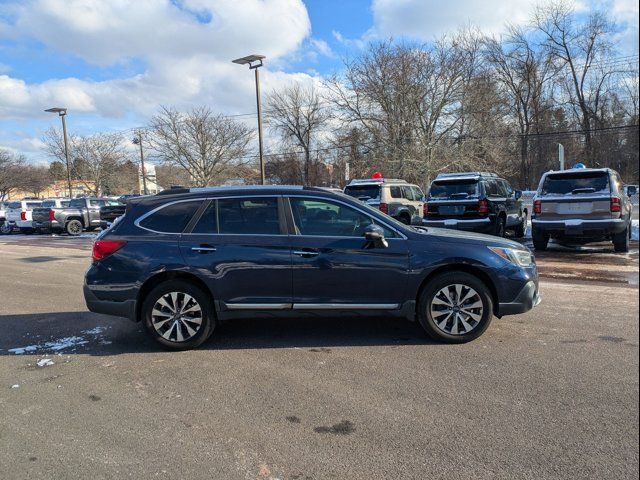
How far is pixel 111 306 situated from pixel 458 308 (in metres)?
3.55

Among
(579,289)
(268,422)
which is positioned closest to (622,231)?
(579,289)

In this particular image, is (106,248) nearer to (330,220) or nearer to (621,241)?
(330,220)

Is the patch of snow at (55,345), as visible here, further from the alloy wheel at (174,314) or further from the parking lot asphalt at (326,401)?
the alloy wheel at (174,314)

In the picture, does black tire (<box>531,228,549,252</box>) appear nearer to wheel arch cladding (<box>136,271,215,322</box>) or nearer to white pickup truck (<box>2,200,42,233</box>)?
wheel arch cladding (<box>136,271,215,322</box>)

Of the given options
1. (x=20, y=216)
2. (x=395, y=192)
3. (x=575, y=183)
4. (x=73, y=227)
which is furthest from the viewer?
(x=20, y=216)

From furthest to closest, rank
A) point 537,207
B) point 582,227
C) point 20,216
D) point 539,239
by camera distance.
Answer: point 20,216 → point 539,239 → point 537,207 → point 582,227

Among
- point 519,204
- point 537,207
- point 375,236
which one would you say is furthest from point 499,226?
point 375,236

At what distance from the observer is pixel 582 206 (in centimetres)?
1011

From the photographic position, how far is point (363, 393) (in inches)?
153

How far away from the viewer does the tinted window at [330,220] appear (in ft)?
16.5

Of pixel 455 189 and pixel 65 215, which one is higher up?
pixel 455 189

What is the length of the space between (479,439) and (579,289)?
5.30 m

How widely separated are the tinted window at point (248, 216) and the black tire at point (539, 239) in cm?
800

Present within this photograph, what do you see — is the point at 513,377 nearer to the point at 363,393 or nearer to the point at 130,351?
the point at 363,393
